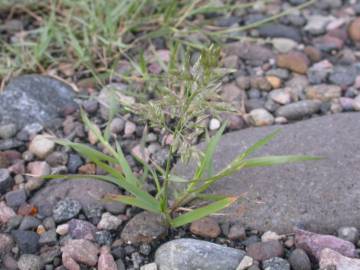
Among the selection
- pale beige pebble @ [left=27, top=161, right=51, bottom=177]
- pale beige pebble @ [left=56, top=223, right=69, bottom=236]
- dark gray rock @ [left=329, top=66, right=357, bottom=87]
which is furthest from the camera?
dark gray rock @ [left=329, top=66, right=357, bottom=87]

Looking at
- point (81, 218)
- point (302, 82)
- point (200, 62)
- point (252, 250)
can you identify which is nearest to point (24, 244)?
point (81, 218)

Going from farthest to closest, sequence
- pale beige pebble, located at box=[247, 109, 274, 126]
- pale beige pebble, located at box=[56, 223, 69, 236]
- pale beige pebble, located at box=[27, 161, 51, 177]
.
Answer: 1. pale beige pebble, located at box=[247, 109, 274, 126]
2. pale beige pebble, located at box=[27, 161, 51, 177]
3. pale beige pebble, located at box=[56, 223, 69, 236]

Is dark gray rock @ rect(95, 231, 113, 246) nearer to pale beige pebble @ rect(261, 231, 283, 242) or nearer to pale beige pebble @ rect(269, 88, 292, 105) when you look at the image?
pale beige pebble @ rect(261, 231, 283, 242)

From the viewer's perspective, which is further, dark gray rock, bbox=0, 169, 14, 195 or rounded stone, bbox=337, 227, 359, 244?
dark gray rock, bbox=0, 169, 14, 195

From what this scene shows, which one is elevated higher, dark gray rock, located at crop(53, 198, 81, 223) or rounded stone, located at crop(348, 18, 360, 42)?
dark gray rock, located at crop(53, 198, 81, 223)

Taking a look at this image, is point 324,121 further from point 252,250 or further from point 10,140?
point 10,140

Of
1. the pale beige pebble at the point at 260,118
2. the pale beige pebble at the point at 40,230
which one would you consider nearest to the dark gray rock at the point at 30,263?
the pale beige pebble at the point at 40,230

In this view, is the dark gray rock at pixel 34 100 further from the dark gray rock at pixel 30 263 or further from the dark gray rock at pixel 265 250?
the dark gray rock at pixel 265 250

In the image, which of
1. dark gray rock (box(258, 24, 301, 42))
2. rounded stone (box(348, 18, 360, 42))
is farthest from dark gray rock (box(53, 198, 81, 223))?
rounded stone (box(348, 18, 360, 42))

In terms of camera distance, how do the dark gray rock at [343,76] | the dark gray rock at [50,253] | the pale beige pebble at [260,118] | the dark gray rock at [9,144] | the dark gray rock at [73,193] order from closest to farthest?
the dark gray rock at [50,253]
the dark gray rock at [73,193]
the dark gray rock at [9,144]
the pale beige pebble at [260,118]
the dark gray rock at [343,76]
